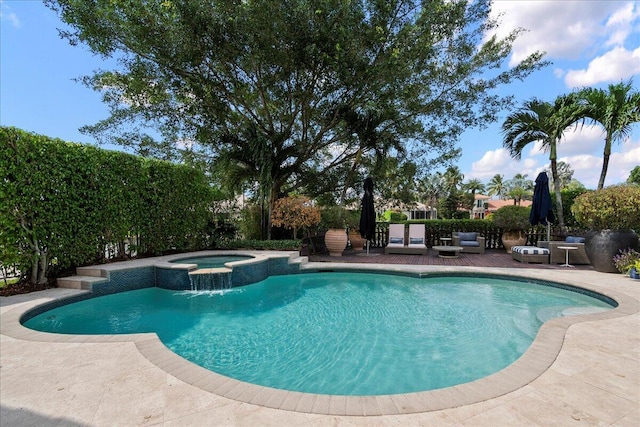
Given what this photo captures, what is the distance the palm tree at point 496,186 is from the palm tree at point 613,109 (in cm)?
6353

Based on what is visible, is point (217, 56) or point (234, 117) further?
point (234, 117)

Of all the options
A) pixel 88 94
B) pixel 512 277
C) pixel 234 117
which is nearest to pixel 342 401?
pixel 512 277

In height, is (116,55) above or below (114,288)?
above

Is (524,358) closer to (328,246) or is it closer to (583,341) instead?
(583,341)

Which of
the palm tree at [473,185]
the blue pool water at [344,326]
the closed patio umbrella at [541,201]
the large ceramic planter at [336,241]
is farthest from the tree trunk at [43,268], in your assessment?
the palm tree at [473,185]

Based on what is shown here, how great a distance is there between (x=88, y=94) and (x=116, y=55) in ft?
7.41

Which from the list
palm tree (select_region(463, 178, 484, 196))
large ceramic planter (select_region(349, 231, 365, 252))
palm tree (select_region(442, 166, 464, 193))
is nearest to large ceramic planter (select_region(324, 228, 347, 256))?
large ceramic planter (select_region(349, 231, 365, 252))

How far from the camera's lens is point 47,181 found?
6184mm

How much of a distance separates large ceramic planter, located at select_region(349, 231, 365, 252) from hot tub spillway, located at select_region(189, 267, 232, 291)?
686cm

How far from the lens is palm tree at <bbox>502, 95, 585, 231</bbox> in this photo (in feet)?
39.5

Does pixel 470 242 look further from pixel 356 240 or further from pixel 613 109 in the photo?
pixel 613 109

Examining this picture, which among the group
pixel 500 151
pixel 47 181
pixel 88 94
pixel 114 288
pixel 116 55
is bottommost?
pixel 114 288

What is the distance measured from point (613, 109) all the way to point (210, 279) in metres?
14.3

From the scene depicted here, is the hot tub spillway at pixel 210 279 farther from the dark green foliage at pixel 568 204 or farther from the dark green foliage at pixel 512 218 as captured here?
the dark green foliage at pixel 568 204
